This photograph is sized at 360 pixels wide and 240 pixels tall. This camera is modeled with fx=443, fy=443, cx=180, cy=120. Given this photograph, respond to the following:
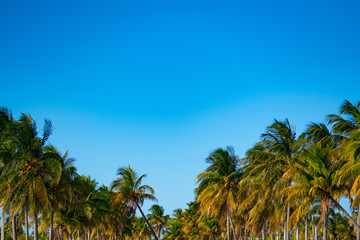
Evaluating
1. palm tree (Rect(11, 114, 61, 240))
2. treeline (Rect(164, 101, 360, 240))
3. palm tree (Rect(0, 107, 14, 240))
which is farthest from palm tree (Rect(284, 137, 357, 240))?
palm tree (Rect(0, 107, 14, 240))

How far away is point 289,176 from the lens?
97.1 ft

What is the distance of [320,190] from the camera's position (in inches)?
976

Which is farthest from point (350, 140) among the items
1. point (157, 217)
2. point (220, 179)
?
point (157, 217)

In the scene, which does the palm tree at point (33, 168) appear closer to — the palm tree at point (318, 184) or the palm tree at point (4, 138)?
the palm tree at point (4, 138)

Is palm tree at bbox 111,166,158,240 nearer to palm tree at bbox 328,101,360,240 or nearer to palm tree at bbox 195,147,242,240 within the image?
palm tree at bbox 195,147,242,240

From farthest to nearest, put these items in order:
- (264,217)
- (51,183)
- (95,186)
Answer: (95,186)
(264,217)
(51,183)

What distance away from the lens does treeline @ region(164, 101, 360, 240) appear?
24797 millimetres

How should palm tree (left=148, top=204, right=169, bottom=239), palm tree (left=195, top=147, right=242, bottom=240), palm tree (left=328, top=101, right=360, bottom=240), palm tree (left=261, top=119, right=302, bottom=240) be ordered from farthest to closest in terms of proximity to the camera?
1. palm tree (left=148, top=204, right=169, bottom=239)
2. palm tree (left=195, top=147, right=242, bottom=240)
3. palm tree (left=261, top=119, right=302, bottom=240)
4. palm tree (left=328, top=101, right=360, bottom=240)

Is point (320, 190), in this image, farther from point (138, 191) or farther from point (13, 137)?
point (138, 191)

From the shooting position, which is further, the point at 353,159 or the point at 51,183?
the point at 51,183

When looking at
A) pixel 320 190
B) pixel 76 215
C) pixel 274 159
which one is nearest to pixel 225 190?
pixel 274 159

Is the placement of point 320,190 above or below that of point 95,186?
below

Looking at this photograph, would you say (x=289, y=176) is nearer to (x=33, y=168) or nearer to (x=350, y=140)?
(x=350, y=140)

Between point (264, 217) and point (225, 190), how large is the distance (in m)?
5.94
